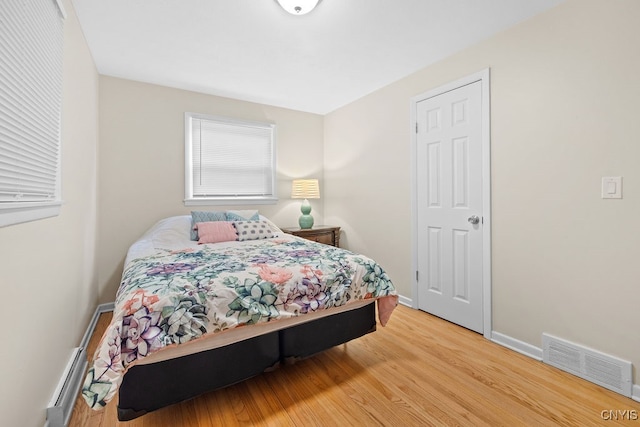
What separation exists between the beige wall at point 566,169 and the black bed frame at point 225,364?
4.17 ft

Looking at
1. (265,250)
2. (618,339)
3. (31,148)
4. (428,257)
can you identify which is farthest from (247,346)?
(618,339)

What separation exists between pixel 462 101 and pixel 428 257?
1.48m

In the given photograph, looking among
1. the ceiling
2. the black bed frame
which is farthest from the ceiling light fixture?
the black bed frame

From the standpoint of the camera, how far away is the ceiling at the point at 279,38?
199 cm

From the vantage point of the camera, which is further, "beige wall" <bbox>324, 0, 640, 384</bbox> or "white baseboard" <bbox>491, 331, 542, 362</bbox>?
"white baseboard" <bbox>491, 331, 542, 362</bbox>

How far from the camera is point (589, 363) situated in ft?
5.99

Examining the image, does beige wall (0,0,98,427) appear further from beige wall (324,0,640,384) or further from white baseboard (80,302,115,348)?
beige wall (324,0,640,384)

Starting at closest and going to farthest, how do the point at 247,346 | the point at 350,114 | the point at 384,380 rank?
the point at 247,346, the point at 384,380, the point at 350,114

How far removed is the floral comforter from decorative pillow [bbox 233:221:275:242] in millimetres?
549

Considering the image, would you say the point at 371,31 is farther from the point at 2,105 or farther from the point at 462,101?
the point at 2,105

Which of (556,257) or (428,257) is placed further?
(428,257)

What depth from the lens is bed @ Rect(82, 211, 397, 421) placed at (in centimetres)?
134

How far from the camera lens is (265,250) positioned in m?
2.40

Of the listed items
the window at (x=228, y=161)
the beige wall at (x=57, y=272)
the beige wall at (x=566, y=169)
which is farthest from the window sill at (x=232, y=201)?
the beige wall at (x=566, y=169)
